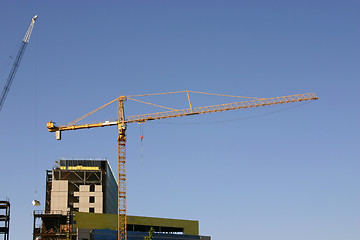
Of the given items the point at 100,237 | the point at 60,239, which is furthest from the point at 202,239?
the point at 60,239

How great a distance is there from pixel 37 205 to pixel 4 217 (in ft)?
32.3

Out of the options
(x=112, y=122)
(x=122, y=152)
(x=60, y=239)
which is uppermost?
(x=112, y=122)

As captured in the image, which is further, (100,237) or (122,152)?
(122,152)

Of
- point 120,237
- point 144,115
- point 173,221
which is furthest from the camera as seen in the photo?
point 144,115

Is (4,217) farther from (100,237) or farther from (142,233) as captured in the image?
(142,233)

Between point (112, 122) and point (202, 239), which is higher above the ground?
point (112, 122)

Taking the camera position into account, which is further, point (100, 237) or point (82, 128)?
point (82, 128)

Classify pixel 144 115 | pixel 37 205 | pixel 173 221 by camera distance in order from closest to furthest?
pixel 37 205
pixel 173 221
pixel 144 115

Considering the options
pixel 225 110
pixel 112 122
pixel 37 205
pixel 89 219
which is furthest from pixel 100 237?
Result: pixel 225 110

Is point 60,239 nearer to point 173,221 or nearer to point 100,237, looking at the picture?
point 100,237

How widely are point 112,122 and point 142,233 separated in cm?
4552

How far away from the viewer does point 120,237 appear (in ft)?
534

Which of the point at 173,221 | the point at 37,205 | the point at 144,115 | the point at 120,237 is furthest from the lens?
the point at 144,115

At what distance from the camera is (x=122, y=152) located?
18712cm
